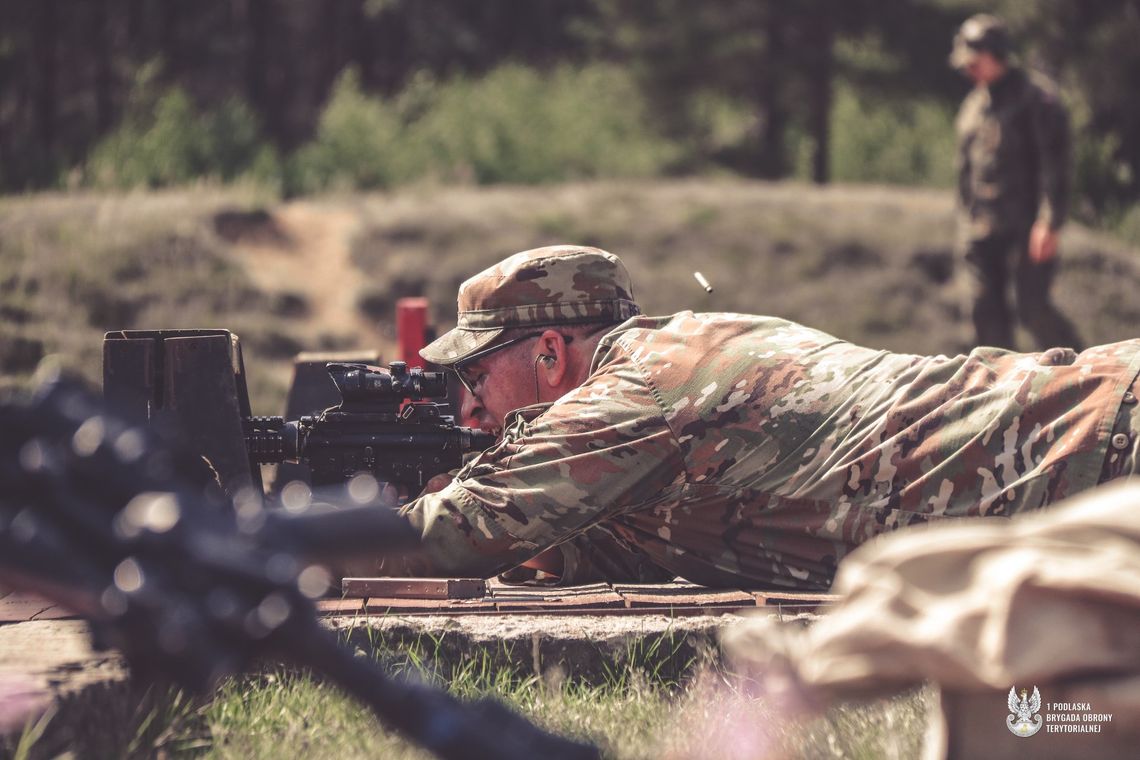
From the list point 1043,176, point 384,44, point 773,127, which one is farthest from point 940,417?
point 384,44

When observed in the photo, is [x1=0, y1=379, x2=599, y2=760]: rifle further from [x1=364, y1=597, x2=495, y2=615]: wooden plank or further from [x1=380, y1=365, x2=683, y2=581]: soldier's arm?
[x1=364, y1=597, x2=495, y2=615]: wooden plank

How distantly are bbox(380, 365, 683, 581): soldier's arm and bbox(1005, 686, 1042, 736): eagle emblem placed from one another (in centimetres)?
160

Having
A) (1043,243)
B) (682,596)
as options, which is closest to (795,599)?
(682,596)

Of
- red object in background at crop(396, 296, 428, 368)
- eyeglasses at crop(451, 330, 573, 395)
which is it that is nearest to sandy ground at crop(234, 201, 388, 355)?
red object in background at crop(396, 296, 428, 368)

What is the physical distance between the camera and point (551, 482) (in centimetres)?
336

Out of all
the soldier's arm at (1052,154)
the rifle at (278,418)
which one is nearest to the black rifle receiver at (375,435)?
the rifle at (278,418)

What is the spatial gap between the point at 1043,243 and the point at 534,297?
Answer: 21.8ft

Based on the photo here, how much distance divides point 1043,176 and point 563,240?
6370 mm

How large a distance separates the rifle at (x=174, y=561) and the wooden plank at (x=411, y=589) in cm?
198

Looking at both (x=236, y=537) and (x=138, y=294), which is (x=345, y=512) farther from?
(x=138, y=294)

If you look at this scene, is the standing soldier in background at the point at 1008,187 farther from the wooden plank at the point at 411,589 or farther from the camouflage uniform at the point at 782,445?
the wooden plank at the point at 411,589

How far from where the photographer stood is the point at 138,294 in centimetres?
1304

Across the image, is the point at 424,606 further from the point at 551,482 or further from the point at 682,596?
the point at 682,596

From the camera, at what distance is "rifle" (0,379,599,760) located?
4.99 ft
